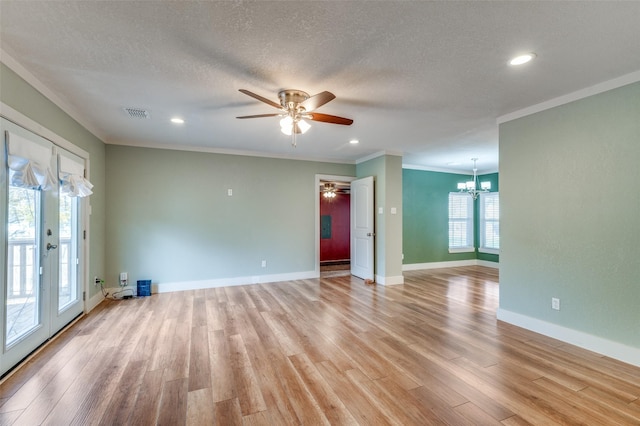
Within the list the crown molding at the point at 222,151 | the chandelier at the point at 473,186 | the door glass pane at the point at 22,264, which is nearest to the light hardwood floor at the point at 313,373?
the door glass pane at the point at 22,264

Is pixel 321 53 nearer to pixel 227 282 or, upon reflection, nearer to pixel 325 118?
pixel 325 118

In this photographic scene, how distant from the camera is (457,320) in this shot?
356 centimetres

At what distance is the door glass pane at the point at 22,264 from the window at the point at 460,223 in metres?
7.66

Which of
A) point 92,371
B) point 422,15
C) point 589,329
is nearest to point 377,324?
point 589,329

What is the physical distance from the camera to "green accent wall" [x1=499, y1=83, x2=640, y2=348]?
257 centimetres

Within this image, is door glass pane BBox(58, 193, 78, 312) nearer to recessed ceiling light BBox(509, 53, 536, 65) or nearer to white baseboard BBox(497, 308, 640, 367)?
recessed ceiling light BBox(509, 53, 536, 65)

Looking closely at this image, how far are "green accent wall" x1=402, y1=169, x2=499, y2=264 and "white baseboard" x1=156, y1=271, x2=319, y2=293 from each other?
103 inches

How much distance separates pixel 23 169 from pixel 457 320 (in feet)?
15.4

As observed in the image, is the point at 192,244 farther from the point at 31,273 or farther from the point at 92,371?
the point at 92,371

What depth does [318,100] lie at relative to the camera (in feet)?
8.39

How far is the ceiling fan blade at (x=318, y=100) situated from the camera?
2381 mm

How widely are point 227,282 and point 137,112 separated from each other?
3.17 metres

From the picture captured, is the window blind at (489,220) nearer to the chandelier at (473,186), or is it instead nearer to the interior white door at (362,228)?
the chandelier at (473,186)

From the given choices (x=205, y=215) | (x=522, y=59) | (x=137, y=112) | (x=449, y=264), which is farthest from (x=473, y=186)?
(x=137, y=112)
